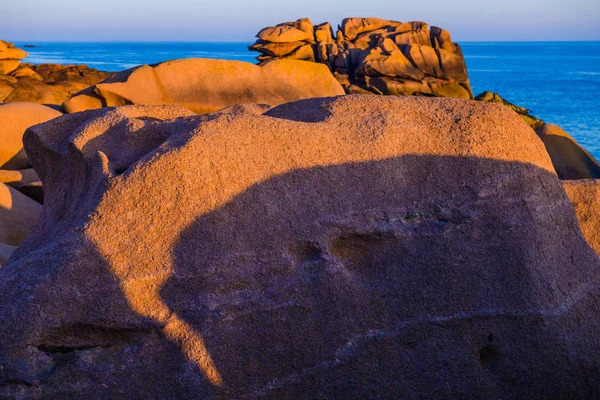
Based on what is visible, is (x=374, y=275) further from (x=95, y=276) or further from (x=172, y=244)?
(x=95, y=276)

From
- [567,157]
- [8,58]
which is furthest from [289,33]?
[567,157]

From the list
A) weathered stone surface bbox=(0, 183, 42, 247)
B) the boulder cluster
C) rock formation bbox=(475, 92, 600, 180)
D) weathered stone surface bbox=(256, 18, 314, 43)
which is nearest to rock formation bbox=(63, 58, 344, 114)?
weathered stone surface bbox=(0, 183, 42, 247)

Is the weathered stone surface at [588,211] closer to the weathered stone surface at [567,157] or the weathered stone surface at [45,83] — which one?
the weathered stone surface at [567,157]

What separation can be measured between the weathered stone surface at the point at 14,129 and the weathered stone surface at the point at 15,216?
2202 mm

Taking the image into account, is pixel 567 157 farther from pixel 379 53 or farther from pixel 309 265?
pixel 379 53

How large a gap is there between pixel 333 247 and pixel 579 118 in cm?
2635

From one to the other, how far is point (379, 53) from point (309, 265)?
17.7m

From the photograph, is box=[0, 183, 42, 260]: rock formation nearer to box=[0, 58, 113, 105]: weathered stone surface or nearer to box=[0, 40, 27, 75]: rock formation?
box=[0, 58, 113, 105]: weathered stone surface

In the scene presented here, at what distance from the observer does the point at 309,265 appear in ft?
9.82

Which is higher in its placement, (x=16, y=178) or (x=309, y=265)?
(x=309, y=265)

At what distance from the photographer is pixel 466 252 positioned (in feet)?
10.4

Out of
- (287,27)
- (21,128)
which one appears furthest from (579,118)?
(21,128)

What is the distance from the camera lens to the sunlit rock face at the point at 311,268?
276cm

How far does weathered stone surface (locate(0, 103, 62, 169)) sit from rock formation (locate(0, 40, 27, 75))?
1651cm
